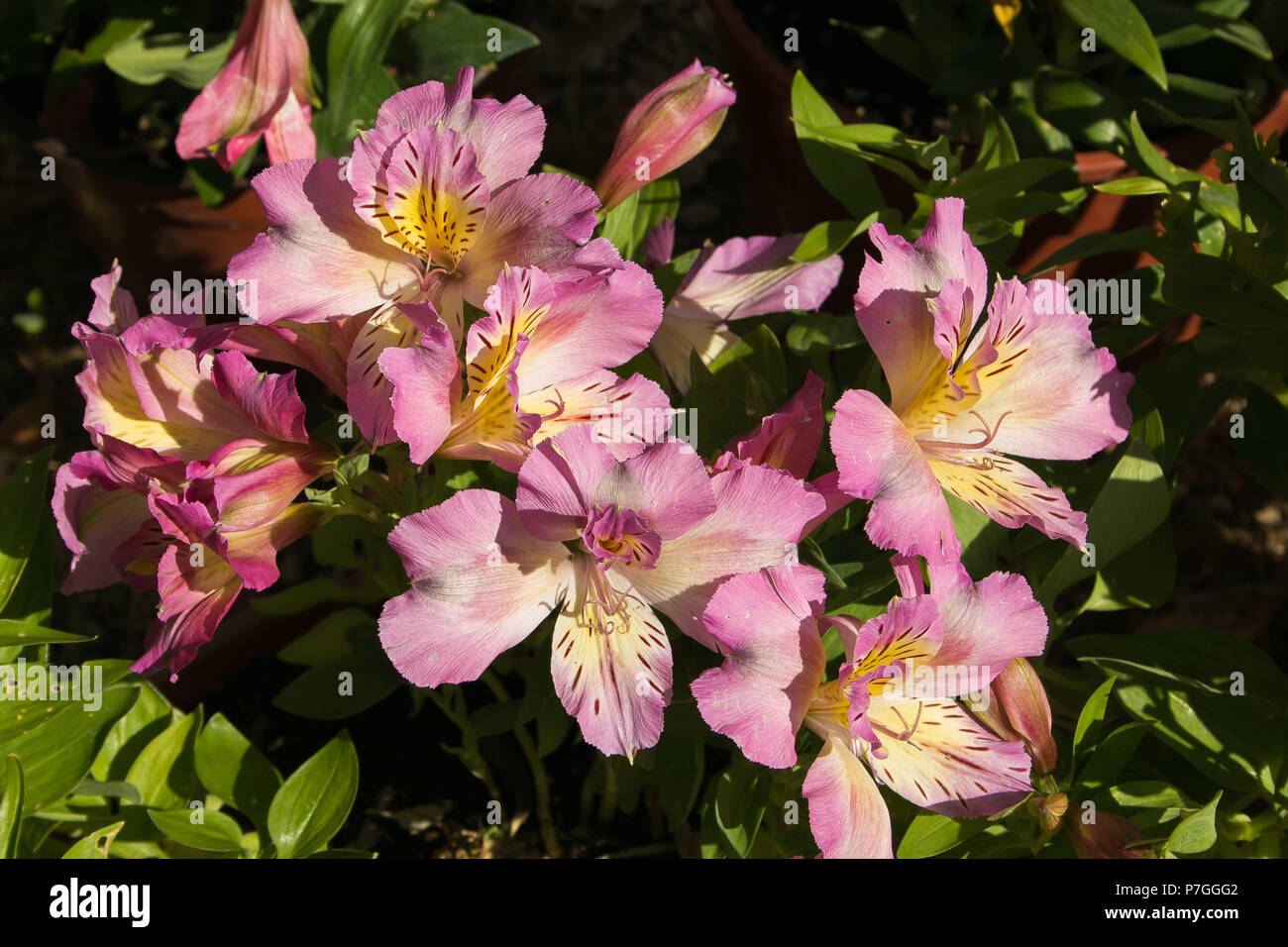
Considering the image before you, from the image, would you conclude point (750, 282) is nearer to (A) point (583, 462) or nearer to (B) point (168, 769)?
(A) point (583, 462)

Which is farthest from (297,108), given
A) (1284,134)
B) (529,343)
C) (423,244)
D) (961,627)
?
(1284,134)

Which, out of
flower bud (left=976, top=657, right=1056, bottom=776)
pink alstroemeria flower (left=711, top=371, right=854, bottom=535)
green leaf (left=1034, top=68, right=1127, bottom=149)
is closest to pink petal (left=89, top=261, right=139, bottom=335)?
pink alstroemeria flower (left=711, top=371, right=854, bottom=535)

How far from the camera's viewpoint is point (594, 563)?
0.78 m

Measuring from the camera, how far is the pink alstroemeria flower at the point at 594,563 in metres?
0.73

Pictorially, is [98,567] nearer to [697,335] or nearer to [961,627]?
[697,335]

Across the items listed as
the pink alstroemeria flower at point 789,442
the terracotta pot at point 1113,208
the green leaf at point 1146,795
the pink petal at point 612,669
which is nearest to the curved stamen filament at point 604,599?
the pink petal at point 612,669

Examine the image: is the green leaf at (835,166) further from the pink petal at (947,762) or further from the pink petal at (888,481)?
the pink petal at (947,762)

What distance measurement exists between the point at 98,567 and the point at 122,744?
0.29 metres

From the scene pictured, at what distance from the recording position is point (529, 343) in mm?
787

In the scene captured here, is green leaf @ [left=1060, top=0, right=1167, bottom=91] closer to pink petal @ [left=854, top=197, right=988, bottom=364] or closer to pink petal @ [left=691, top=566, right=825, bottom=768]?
pink petal @ [left=854, top=197, right=988, bottom=364]

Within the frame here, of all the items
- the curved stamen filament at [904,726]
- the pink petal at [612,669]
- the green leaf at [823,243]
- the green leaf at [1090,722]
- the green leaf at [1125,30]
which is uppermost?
the green leaf at [1125,30]

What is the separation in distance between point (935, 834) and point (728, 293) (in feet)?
1.53

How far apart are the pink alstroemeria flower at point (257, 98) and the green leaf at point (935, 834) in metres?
0.87

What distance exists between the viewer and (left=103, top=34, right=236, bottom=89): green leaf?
1429 millimetres
